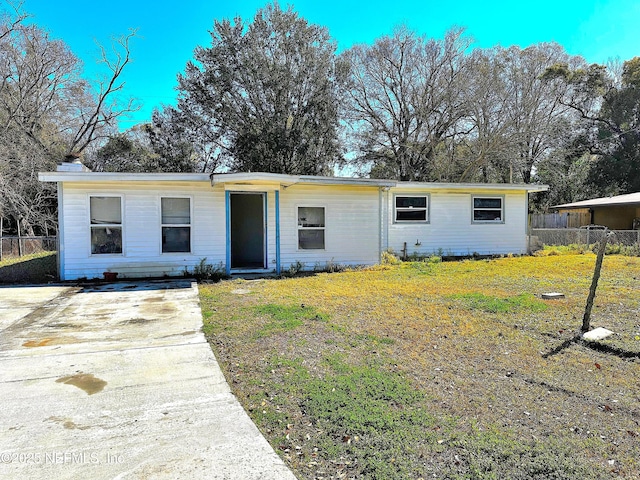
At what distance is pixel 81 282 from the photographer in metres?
8.68

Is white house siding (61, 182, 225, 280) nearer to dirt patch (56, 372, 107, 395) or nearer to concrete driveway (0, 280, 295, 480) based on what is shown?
concrete driveway (0, 280, 295, 480)

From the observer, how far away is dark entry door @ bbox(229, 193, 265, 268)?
1264 centimetres

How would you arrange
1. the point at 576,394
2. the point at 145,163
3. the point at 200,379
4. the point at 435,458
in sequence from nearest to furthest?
1. the point at 435,458
2. the point at 576,394
3. the point at 200,379
4. the point at 145,163

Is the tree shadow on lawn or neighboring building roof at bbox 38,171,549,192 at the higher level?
neighboring building roof at bbox 38,171,549,192

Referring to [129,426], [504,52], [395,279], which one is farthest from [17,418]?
[504,52]

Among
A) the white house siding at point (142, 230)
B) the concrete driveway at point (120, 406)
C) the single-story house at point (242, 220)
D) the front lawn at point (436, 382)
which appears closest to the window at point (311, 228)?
the single-story house at point (242, 220)

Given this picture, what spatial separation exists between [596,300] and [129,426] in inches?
266

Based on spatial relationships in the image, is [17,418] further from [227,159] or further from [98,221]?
[227,159]

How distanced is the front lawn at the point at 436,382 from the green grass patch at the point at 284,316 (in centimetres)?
4

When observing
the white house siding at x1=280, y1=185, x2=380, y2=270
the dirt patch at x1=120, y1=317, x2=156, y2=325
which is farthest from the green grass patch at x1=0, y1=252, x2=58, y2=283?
the white house siding at x1=280, y1=185, x2=380, y2=270

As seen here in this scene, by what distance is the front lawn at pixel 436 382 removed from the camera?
7.64 ft

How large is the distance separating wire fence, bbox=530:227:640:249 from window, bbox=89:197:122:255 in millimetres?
13745

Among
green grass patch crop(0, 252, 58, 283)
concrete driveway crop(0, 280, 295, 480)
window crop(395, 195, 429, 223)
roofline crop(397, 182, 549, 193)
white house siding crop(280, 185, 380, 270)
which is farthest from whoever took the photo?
window crop(395, 195, 429, 223)

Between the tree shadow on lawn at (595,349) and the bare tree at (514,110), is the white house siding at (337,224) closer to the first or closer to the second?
the tree shadow on lawn at (595,349)
